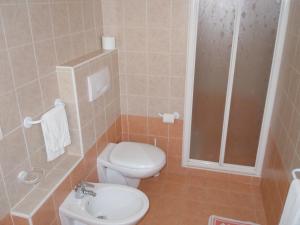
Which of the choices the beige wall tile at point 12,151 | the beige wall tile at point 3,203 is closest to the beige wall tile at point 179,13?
the beige wall tile at point 12,151

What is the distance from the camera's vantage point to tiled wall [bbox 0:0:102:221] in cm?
137

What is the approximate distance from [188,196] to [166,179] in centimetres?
32

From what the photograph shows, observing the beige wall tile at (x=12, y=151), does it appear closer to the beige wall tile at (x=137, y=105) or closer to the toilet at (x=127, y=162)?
the toilet at (x=127, y=162)

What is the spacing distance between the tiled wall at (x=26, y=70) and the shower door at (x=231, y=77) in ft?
3.77

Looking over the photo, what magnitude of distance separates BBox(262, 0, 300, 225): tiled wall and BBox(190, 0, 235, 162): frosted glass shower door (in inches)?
18.2

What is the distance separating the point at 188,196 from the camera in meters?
2.57

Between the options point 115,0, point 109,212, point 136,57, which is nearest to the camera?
point 109,212

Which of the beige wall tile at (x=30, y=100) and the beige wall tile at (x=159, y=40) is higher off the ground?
the beige wall tile at (x=159, y=40)

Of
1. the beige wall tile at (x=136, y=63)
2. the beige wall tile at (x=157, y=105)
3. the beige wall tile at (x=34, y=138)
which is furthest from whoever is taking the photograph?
the beige wall tile at (x=157, y=105)

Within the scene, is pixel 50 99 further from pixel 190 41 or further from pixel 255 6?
pixel 255 6

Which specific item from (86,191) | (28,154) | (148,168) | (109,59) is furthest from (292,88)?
(28,154)

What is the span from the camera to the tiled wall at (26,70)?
137 centimetres

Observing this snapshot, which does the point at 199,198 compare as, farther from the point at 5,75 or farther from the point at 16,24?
the point at 16,24

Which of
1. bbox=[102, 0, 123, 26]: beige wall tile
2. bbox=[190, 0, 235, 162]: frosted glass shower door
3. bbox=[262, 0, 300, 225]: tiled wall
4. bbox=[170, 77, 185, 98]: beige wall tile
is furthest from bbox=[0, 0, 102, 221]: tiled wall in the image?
bbox=[262, 0, 300, 225]: tiled wall
